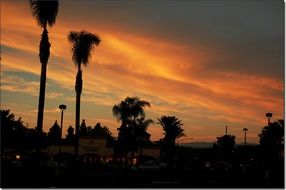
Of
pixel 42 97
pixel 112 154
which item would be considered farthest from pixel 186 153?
pixel 42 97

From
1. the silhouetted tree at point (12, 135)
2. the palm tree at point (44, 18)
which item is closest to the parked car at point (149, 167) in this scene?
the silhouetted tree at point (12, 135)

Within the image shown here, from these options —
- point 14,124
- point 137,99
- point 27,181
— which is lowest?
point 27,181

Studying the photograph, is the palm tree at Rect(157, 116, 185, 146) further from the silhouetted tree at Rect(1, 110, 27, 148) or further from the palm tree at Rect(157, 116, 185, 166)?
the silhouetted tree at Rect(1, 110, 27, 148)

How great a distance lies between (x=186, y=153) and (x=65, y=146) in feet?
154

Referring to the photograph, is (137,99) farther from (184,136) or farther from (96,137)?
(184,136)

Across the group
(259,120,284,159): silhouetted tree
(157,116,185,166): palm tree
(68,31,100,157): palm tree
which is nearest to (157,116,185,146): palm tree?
(157,116,185,166): palm tree

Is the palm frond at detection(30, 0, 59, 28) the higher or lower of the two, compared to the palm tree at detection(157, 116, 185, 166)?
higher

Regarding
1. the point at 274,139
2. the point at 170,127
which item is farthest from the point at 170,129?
the point at 274,139

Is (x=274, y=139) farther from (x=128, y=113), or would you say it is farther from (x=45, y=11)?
(x=45, y=11)

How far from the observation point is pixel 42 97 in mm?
36562

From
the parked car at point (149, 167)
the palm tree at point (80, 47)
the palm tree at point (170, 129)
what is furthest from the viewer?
the palm tree at point (170, 129)

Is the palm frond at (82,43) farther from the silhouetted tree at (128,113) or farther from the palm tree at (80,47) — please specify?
the silhouetted tree at (128,113)

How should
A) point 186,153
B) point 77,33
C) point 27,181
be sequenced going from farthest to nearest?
point 186,153 → point 77,33 → point 27,181

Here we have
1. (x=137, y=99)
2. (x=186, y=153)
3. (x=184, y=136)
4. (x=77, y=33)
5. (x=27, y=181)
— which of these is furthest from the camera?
(x=186, y=153)
